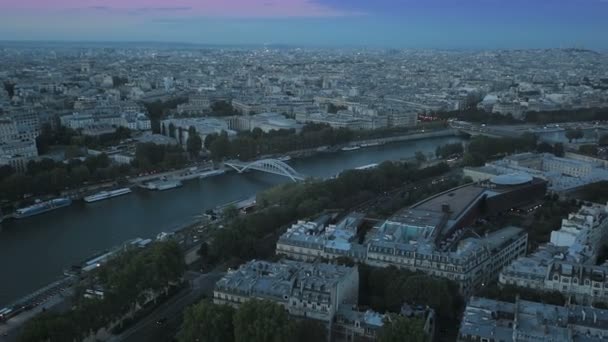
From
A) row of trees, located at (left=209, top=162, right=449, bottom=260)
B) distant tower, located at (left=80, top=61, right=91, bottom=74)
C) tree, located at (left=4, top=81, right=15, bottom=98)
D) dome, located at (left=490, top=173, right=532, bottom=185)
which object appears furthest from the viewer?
distant tower, located at (left=80, top=61, right=91, bottom=74)

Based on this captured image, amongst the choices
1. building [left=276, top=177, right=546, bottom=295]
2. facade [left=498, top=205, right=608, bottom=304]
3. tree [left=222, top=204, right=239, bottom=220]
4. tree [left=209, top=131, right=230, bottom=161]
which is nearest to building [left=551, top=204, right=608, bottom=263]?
facade [left=498, top=205, right=608, bottom=304]

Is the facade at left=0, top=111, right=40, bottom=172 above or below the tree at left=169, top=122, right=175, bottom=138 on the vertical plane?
above

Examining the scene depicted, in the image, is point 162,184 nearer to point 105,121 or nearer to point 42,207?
point 42,207

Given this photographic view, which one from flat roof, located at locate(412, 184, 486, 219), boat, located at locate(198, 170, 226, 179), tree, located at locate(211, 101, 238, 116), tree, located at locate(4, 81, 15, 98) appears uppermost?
flat roof, located at locate(412, 184, 486, 219)

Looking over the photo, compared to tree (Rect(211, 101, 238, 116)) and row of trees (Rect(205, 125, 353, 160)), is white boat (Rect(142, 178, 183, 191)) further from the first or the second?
tree (Rect(211, 101, 238, 116))

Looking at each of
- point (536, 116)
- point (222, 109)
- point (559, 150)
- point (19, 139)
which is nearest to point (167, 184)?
point (19, 139)

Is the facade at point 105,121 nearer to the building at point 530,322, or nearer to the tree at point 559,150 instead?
the tree at point 559,150

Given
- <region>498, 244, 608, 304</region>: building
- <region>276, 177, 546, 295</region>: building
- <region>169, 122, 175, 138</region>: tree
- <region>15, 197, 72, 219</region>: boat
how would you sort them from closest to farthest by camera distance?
<region>498, 244, 608, 304</region>: building → <region>276, 177, 546, 295</region>: building → <region>15, 197, 72, 219</region>: boat → <region>169, 122, 175, 138</region>: tree
